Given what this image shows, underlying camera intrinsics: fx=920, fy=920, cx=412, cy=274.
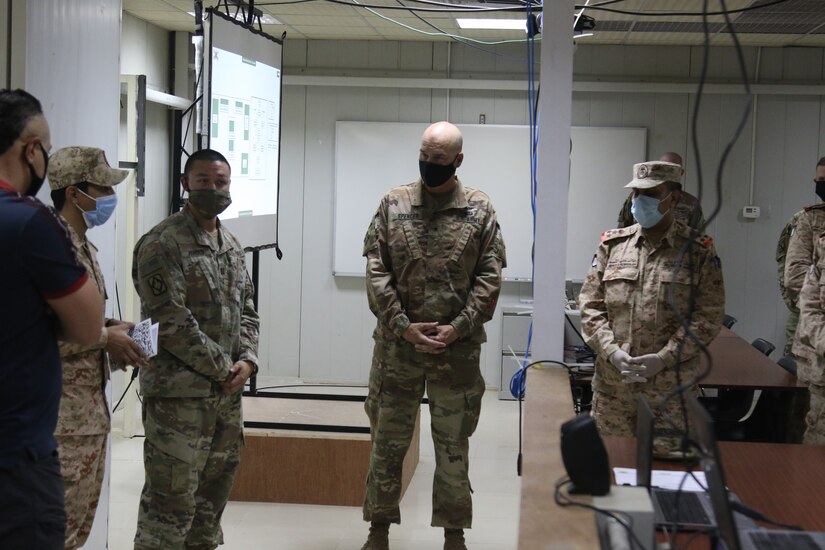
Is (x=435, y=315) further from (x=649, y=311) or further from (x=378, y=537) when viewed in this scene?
(x=378, y=537)

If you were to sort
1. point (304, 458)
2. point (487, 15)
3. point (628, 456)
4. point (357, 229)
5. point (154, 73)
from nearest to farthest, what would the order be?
1. point (628, 456)
2. point (304, 458)
3. point (487, 15)
4. point (154, 73)
5. point (357, 229)

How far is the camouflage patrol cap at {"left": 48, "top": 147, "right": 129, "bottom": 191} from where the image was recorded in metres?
2.81

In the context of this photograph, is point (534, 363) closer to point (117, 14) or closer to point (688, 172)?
point (117, 14)

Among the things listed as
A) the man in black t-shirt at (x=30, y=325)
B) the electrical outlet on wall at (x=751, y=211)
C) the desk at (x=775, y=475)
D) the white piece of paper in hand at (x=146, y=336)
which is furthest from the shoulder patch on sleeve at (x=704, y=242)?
the electrical outlet on wall at (x=751, y=211)

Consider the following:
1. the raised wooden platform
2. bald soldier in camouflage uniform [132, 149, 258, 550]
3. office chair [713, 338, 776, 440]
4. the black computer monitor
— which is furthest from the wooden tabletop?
the black computer monitor

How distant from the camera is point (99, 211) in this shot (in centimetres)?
286

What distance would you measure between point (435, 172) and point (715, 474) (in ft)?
7.89

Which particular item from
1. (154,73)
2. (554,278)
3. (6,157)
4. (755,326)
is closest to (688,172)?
(755,326)

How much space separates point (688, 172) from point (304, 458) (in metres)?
4.52

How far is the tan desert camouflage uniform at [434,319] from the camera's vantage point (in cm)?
362

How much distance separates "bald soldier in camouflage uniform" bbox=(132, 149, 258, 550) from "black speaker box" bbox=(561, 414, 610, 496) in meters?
1.70

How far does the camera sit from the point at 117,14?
358 cm

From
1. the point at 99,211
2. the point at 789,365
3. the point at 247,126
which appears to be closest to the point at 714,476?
the point at 99,211

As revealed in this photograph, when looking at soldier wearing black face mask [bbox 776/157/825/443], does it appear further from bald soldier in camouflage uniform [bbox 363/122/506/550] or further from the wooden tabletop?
bald soldier in camouflage uniform [bbox 363/122/506/550]
